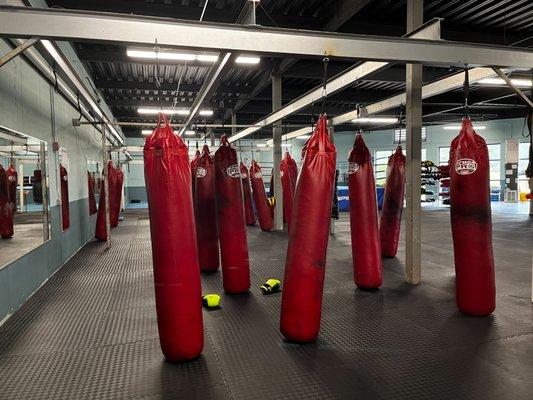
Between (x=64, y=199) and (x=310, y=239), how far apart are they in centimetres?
442

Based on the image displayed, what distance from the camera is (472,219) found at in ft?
10.4

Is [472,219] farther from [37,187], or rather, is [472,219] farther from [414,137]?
[37,187]

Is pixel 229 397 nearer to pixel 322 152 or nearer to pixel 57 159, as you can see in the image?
pixel 322 152

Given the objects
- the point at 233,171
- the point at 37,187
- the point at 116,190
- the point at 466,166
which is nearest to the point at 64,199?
the point at 37,187

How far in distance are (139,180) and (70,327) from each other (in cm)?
1662

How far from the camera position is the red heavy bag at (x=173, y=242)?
241 centimetres

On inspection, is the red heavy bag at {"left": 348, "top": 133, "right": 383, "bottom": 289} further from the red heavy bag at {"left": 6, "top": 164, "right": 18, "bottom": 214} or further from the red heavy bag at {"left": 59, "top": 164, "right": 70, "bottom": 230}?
the red heavy bag at {"left": 59, "top": 164, "right": 70, "bottom": 230}

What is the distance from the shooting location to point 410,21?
413 cm

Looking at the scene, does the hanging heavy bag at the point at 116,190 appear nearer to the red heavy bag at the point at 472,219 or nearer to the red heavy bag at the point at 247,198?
the red heavy bag at the point at 247,198

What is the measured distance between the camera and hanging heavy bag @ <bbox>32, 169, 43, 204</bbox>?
180 inches

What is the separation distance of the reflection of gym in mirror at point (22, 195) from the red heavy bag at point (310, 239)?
8.78 feet

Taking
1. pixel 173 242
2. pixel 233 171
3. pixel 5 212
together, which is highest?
pixel 233 171

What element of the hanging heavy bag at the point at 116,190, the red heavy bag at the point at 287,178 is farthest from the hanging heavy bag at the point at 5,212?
the red heavy bag at the point at 287,178

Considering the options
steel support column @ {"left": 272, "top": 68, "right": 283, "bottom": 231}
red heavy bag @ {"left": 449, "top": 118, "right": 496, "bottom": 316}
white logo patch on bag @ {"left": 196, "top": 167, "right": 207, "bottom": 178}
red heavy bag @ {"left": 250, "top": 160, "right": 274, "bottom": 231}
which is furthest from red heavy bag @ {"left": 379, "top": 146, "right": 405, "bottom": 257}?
red heavy bag @ {"left": 250, "top": 160, "right": 274, "bottom": 231}
